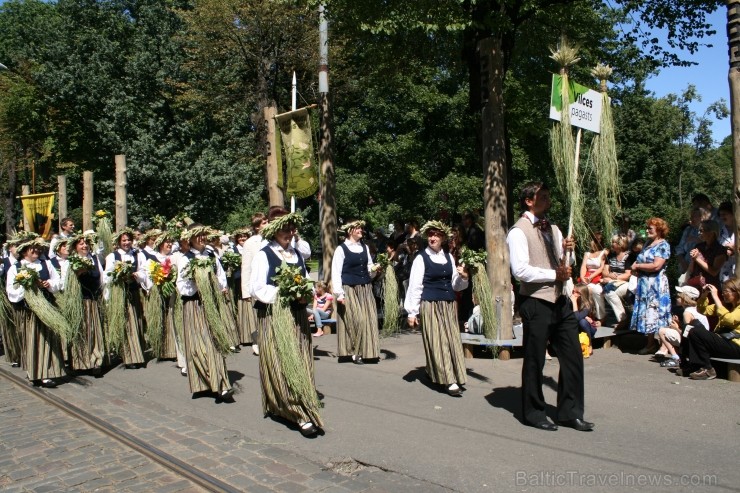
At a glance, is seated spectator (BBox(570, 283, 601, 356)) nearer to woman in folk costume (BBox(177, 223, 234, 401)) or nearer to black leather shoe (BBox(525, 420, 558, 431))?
black leather shoe (BBox(525, 420, 558, 431))

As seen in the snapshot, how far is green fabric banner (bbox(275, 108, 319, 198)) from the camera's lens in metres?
11.4

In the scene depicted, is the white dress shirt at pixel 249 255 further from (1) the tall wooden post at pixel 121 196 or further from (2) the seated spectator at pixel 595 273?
(2) the seated spectator at pixel 595 273

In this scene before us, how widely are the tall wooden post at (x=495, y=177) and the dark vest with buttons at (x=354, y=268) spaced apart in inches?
70.8

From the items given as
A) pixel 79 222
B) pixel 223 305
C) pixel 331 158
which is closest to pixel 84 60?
pixel 79 222

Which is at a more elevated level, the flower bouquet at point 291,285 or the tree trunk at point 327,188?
the tree trunk at point 327,188

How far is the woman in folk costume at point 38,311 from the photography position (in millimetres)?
8789

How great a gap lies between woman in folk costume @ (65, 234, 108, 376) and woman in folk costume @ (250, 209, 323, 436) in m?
3.84

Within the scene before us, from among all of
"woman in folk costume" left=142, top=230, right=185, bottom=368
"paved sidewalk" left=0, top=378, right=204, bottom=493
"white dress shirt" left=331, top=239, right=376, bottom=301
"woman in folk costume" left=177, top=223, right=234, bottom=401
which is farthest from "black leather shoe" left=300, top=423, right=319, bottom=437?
"woman in folk costume" left=142, top=230, right=185, bottom=368

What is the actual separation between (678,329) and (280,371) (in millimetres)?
5156

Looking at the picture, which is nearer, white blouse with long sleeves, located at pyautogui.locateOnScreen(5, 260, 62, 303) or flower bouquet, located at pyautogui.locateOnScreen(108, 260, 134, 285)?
white blouse with long sleeves, located at pyautogui.locateOnScreen(5, 260, 62, 303)

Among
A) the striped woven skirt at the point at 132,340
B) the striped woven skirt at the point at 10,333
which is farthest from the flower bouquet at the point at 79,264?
the striped woven skirt at the point at 10,333

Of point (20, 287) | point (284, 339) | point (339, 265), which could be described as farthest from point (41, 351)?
point (284, 339)

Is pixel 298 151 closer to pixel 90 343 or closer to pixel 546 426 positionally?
pixel 90 343

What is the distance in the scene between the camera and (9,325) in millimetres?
10508
